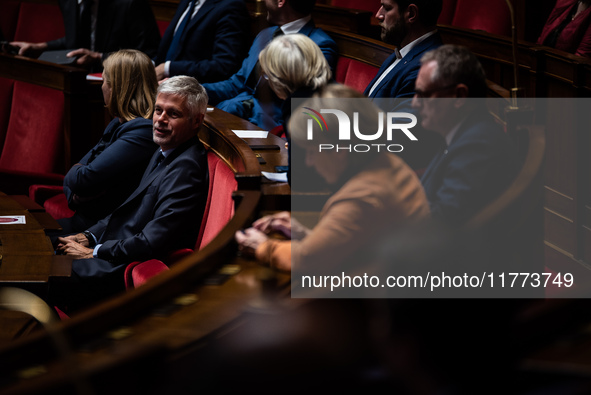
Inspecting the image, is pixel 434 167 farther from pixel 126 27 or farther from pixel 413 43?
pixel 126 27

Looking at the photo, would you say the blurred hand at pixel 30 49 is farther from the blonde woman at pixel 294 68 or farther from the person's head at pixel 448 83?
the person's head at pixel 448 83

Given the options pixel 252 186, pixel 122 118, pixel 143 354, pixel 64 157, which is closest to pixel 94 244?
pixel 122 118

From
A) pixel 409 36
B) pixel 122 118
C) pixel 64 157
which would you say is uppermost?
pixel 409 36

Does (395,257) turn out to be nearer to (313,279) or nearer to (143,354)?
(313,279)

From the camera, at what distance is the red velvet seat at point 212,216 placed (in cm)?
182

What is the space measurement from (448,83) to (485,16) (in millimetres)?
2442

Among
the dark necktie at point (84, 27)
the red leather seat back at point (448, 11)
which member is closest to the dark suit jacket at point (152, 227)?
the dark necktie at point (84, 27)

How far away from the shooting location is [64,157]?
3189mm

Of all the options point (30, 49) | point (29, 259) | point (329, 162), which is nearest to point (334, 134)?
point (329, 162)

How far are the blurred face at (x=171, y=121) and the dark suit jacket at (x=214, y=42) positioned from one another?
3.85ft

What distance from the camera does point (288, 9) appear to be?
282 centimetres

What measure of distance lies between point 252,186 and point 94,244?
81 centimetres

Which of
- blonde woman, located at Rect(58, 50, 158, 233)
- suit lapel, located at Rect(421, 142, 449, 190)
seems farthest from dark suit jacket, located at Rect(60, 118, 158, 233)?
suit lapel, located at Rect(421, 142, 449, 190)

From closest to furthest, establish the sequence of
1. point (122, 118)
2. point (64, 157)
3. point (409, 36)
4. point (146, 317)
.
Result: point (146, 317) < point (409, 36) < point (122, 118) < point (64, 157)
